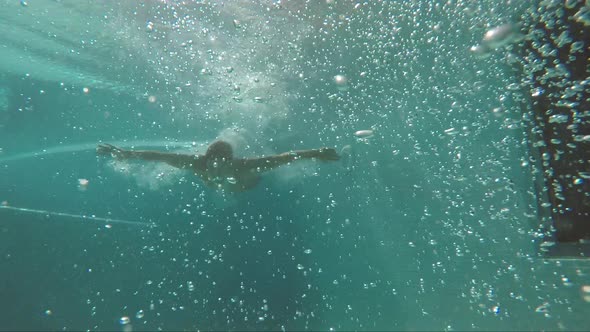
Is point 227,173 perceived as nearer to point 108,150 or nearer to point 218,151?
point 218,151

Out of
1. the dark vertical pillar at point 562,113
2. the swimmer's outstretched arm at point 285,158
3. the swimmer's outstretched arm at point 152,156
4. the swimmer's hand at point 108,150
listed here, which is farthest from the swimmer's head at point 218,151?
the dark vertical pillar at point 562,113

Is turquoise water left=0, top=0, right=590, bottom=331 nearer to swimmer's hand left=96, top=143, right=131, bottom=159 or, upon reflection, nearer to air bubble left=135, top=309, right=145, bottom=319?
air bubble left=135, top=309, right=145, bottom=319

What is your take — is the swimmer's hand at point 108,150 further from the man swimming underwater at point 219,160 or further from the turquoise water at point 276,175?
the turquoise water at point 276,175

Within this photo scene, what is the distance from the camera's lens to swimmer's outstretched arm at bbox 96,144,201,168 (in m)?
6.27

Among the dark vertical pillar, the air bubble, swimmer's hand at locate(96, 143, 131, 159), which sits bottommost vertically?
the air bubble

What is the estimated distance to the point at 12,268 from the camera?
8148mm

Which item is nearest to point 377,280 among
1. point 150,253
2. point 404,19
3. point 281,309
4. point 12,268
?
point 281,309

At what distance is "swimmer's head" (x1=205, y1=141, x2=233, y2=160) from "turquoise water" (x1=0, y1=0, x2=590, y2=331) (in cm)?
290

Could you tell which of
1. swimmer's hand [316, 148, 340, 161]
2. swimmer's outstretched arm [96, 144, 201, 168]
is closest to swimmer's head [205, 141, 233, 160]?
swimmer's outstretched arm [96, 144, 201, 168]

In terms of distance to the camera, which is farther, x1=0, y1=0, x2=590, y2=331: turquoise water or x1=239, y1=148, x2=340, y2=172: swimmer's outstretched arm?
x1=0, y1=0, x2=590, y2=331: turquoise water

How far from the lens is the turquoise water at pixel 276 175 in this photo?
28.0 ft

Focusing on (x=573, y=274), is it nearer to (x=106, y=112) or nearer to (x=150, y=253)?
(x=150, y=253)

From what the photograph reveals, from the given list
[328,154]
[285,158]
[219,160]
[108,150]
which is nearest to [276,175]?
[219,160]

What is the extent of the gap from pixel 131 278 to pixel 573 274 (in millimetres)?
15507
